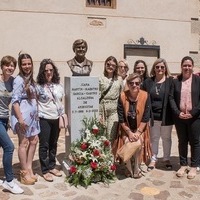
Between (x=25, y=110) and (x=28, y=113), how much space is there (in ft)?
0.18

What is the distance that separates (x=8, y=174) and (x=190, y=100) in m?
2.53

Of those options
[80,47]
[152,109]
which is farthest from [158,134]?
[80,47]

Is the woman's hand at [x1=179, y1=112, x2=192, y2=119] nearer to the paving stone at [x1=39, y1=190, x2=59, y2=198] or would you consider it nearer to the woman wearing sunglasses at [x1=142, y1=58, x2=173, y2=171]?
the woman wearing sunglasses at [x1=142, y1=58, x2=173, y2=171]

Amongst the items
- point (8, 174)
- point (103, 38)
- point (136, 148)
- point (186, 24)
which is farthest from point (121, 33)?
point (8, 174)

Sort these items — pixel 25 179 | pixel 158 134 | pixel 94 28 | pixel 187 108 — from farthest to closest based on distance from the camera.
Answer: pixel 94 28 → pixel 158 134 → pixel 187 108 → pixel 25 179

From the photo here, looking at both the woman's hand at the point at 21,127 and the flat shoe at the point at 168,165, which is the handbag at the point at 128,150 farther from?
the woman's hand at the point at 21,127

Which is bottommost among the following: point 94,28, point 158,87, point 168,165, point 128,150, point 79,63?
point 168,165

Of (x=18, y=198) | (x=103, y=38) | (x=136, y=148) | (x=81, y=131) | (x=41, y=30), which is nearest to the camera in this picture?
(x=18, y=198)

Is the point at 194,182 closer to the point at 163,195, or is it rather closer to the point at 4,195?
the point at 163,195

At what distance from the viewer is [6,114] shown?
4.17 m

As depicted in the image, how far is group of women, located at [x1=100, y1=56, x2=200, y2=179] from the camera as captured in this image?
15.4 feet

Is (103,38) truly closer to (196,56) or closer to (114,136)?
(196,56)

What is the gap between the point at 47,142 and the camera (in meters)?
4.59

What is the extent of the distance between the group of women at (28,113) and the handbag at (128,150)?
36.1 inches
